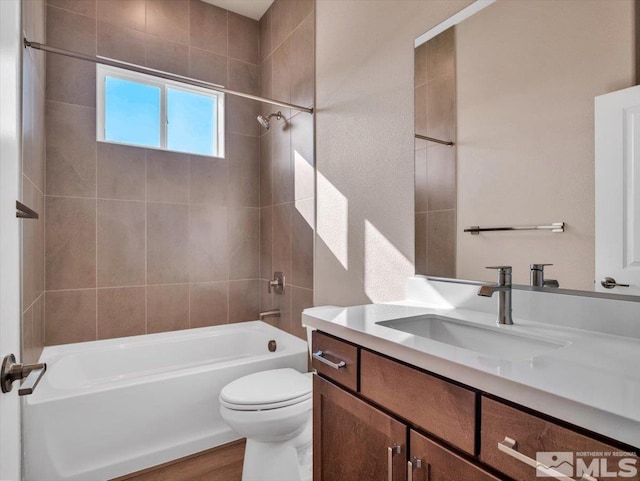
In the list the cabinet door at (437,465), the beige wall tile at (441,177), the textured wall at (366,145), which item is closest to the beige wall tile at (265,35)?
the textured wall at (366,145)

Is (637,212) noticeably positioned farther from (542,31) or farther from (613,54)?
(542,31)

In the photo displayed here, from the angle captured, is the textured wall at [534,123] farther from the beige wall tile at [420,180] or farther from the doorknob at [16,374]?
the doorknob at [16,374]

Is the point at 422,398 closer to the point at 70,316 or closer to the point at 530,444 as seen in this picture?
the point at 530,444

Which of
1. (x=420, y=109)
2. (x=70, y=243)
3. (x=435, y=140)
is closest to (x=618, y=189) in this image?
(x=435, y=140)

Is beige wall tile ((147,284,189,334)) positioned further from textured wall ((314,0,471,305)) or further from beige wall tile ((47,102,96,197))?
textured wall ((314,0,471,305))

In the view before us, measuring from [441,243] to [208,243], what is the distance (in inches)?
77.7

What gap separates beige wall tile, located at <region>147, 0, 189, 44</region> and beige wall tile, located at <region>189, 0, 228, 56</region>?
0.05 metres

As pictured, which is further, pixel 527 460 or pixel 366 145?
pixel 366 145

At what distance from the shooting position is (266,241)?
3043 millimetres

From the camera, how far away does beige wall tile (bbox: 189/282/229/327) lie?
2836mm

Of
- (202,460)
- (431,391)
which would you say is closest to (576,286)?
(431,391)

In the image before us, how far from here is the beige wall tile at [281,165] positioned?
106 inches

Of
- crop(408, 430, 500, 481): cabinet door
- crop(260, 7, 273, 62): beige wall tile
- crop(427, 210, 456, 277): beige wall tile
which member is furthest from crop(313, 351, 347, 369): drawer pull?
crop(260, 7, 273, 62): beige wall tile

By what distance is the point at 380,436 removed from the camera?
37.6 inches
